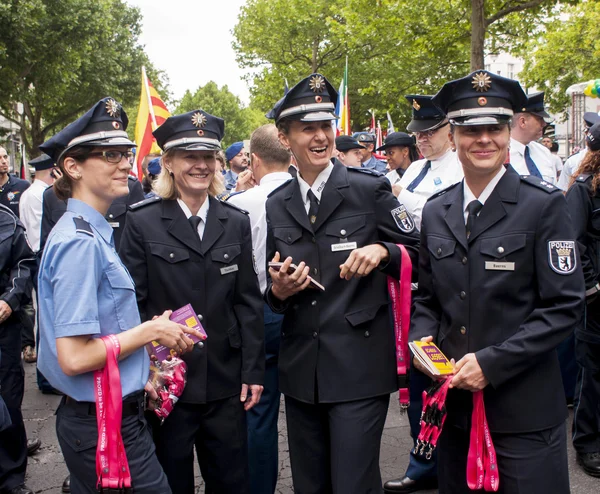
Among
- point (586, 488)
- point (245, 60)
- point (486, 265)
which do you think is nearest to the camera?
point (486, 265)

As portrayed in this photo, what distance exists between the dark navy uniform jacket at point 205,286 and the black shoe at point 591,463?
105 inches

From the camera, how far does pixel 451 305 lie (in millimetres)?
2926

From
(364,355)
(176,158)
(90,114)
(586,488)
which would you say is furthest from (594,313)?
(90,114)

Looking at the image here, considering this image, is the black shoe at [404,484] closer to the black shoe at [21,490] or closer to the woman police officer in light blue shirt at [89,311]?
the woman police officer in light blue shirt at [89,311]

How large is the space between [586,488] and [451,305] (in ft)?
8.11

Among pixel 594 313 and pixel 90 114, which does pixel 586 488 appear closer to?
pixel 594 313

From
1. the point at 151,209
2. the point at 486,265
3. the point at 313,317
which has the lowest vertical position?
the point at 313,317

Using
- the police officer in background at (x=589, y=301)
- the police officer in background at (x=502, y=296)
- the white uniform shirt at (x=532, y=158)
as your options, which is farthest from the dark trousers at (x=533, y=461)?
the white uniform shirt at (x=532, y=158)

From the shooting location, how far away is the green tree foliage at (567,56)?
2927 centimetres

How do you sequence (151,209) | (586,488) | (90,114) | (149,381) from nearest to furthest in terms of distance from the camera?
(90,114)
(149,381)
(151,209)
(586,488)

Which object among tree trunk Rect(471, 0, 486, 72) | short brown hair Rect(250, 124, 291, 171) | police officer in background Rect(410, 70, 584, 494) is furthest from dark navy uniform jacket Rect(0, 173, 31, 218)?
tree trunk Rect(471, 0, 486, 72)

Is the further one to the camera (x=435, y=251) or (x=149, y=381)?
(x=149, y=381)

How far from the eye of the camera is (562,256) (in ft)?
8.79

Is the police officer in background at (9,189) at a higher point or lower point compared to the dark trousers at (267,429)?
higher
